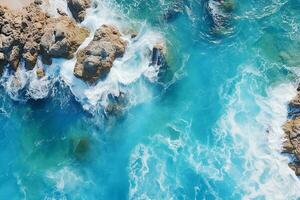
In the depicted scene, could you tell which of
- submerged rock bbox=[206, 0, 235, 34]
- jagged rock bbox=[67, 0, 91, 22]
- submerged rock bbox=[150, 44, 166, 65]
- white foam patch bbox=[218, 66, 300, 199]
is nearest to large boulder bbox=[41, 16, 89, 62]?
jagged rock bbox=[67, 0, 91, 22]

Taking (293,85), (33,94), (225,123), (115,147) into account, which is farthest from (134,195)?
(293,85)

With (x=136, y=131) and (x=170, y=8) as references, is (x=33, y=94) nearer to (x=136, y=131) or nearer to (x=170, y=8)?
(x=136, y=131)

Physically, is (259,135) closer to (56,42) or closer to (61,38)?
(61,38)

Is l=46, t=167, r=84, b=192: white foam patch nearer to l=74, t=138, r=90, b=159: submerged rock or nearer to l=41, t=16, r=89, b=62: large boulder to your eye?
l=74, t=138, r=90, b=159: submerged rock

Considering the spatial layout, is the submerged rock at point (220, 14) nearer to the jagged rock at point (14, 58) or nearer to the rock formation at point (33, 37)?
the rock formation at point (33, 37)

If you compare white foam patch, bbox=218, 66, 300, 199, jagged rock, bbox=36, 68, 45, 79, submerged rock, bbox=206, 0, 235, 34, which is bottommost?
jagged rock, bbox=36, 68, 45, 79

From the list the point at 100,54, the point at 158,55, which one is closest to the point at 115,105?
the point at 100,54

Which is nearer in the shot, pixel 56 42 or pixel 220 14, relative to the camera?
pixel 56 42
